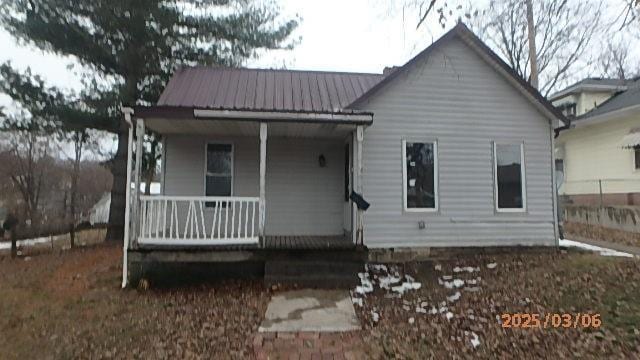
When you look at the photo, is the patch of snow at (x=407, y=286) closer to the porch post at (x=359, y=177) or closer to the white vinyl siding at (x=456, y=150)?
the porch post at (x=359, y=177)

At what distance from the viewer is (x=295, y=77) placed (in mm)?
10875

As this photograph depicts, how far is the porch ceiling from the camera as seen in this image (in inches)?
317

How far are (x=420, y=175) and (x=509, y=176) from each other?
2085 millimetres

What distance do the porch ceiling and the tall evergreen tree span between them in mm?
4594

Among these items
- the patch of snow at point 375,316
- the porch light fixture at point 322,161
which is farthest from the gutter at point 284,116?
the patch of snow at point 375,316

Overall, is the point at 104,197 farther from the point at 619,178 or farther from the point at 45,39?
the point at 619,178

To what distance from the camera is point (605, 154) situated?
15.4 metres

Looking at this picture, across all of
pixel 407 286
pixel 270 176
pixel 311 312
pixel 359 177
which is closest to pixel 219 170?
pixel 270 176

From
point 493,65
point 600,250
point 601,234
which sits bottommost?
point 600,250

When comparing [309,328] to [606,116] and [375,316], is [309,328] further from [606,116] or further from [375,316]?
[606,116]

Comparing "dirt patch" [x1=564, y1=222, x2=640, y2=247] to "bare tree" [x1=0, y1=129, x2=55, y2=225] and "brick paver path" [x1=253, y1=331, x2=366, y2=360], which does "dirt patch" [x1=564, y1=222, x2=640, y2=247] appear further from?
"bare tree" [x1=0, y1=129, x2=55, y2=225]

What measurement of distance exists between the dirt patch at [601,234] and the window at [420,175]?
218 inches
